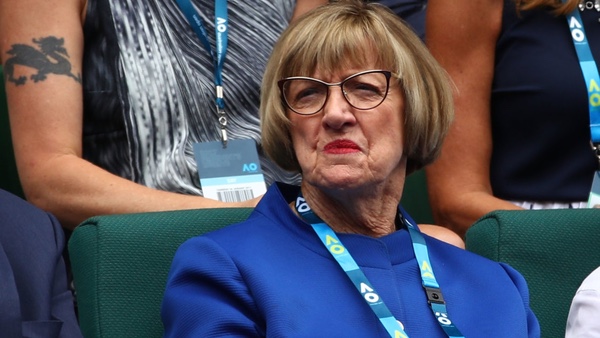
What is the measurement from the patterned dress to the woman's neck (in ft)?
2.04

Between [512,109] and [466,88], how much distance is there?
0.44 ft

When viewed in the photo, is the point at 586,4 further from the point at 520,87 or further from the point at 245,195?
the point at 245,195

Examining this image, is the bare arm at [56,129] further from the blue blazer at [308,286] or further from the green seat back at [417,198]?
the green seat back at [417,198]

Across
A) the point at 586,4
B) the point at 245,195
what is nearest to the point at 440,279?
the point at 245,195

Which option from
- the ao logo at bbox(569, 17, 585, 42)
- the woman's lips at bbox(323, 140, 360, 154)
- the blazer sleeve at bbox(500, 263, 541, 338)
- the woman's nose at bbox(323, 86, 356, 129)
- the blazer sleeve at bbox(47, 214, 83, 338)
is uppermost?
the woman's nose at bbox(323, 86, 356, 129)

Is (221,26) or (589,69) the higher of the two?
(221,26)

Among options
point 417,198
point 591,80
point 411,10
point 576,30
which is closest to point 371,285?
point 591,80

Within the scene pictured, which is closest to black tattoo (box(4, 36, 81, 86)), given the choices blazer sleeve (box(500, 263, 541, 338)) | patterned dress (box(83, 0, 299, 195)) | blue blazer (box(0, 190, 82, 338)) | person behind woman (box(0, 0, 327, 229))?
person behind woman (box(0, 0, 327, 229))

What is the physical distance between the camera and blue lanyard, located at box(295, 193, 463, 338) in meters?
2.14

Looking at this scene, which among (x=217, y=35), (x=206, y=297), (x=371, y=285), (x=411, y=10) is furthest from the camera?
(x=411, y=10)

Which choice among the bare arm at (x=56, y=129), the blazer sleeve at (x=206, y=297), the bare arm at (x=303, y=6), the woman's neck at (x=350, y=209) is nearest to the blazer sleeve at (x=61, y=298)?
the blazer sleeve at (x=206, y=297)

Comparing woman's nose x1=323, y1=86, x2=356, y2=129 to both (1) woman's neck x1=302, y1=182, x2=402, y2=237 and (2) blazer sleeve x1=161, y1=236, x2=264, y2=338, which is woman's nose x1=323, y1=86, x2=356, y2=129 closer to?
(1) woman's neck x1=302, y1=182, x2=402, y2=237

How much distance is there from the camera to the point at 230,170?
294cm

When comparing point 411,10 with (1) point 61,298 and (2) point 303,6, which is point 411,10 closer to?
(2) point 303,6
